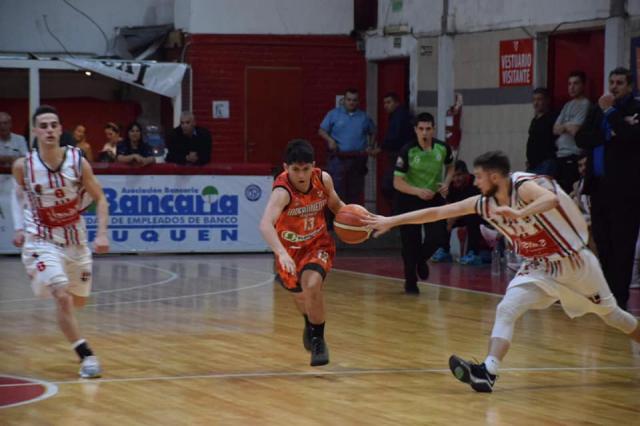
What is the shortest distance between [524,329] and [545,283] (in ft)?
10.1

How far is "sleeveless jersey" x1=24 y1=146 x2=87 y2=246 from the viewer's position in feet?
31.0

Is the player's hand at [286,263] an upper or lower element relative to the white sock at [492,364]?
upper

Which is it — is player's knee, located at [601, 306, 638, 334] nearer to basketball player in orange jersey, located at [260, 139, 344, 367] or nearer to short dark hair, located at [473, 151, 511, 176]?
short dark hair, located at [473, 151, 511, 176]

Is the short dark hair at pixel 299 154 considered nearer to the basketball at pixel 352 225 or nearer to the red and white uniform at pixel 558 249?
the basketball at pixel 352 225

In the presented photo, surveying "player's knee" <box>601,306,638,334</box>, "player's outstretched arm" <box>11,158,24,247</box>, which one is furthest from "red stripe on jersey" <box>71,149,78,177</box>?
"player's knee" <box>601,306,638,334</box>

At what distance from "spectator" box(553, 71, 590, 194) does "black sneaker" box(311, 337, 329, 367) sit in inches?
278

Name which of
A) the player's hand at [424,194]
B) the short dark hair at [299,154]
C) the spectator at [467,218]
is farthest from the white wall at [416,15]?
the short dark hair at [299,154]

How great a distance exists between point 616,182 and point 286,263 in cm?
470

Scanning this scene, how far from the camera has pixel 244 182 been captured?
19312 mm

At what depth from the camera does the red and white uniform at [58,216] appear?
942 centimetres

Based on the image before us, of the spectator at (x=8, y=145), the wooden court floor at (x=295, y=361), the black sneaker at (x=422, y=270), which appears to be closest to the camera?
the wooden court floor at (x=295, y=361)

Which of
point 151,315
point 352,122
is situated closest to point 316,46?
point 352,122

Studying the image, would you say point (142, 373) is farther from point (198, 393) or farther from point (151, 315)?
point (151, 315)

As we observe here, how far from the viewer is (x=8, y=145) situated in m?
18.5
